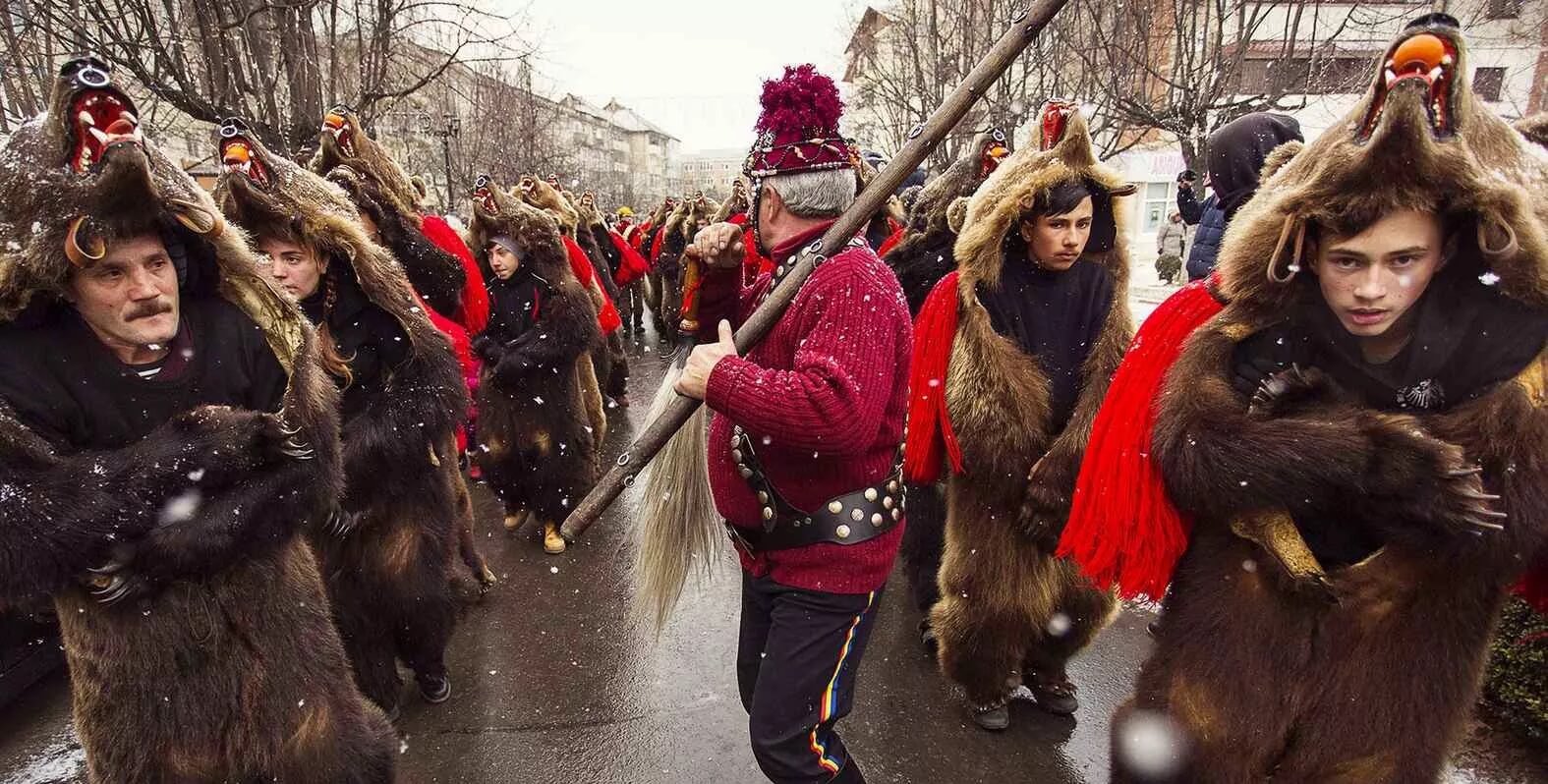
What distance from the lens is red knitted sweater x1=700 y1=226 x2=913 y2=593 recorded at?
176 centimetres

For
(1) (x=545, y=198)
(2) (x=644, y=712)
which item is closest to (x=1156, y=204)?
(1) (x=545, y=198)

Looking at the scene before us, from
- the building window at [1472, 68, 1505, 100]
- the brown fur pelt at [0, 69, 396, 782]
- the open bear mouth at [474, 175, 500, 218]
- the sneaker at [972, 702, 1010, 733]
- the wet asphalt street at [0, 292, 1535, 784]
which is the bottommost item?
the wet asphalt street at [0, 292, 1535, 784]

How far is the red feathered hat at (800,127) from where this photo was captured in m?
2.01

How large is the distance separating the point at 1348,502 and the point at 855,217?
4.25ft

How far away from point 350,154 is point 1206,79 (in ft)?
33.8

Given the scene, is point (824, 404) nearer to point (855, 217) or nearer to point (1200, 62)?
point (855, 217)

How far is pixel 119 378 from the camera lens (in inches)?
72.7

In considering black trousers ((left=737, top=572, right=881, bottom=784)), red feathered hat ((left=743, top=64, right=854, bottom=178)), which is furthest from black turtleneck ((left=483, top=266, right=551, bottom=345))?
black trousers ((left=737, top=572, right=881, bottom=784))

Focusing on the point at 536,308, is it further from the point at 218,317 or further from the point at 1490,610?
the point at 1490,610

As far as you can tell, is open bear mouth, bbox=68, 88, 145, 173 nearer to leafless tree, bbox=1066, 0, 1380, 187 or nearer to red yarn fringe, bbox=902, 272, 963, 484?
red yarn fringe, bbox=902, 272, 963, 484

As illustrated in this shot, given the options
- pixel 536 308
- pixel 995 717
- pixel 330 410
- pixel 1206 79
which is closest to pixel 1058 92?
pixel 1206 79

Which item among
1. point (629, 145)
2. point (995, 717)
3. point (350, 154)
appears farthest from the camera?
point (629, 145)

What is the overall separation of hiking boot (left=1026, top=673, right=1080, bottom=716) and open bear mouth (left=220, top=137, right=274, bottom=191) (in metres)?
3.74

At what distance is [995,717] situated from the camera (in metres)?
3.18
